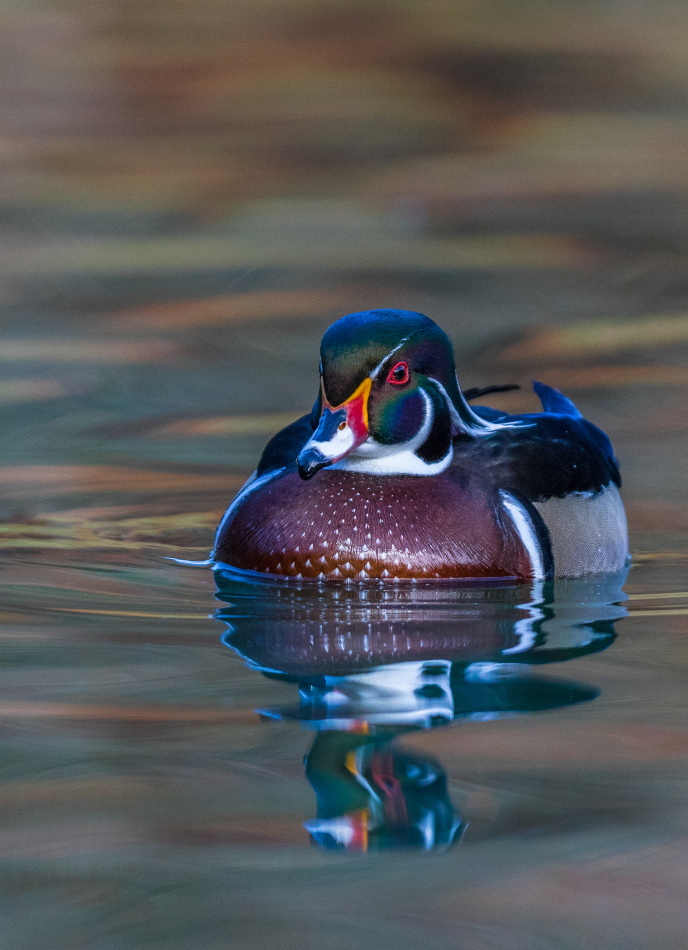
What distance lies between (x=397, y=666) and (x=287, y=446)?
1453mm

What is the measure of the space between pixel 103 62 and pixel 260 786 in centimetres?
972

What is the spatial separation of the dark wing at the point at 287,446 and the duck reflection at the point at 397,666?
43 centimetres

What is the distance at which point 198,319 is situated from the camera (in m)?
8.75

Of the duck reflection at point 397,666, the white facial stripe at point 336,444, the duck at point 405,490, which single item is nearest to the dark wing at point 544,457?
the duck at point 405,490

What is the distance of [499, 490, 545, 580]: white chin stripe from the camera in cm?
485

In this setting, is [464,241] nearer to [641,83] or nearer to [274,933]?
[641,83]

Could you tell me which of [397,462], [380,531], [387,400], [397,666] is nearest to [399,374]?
[387,400]

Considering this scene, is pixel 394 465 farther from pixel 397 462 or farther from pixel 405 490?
pixel 405 490

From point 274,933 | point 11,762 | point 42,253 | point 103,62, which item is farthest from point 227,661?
point 103,62

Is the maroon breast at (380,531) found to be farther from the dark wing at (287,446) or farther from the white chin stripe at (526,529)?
the dark wing at (287,446)

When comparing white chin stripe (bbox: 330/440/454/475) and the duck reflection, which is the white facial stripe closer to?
white chin stripe (bbox: 330/440/454/475)

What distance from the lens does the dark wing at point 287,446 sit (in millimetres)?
5090

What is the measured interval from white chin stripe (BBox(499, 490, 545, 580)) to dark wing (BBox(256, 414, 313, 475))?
2.22 ft

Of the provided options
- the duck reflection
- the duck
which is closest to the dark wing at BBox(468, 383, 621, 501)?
the duck
